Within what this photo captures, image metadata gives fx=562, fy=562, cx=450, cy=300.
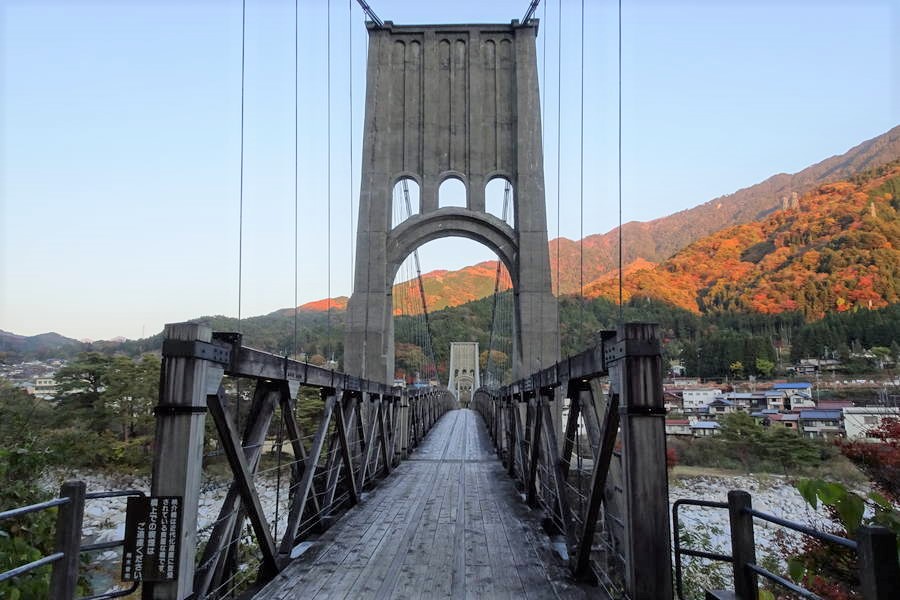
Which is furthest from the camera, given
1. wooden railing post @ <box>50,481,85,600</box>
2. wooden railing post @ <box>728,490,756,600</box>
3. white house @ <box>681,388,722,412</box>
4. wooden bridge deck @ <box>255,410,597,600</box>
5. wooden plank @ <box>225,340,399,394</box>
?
white house @ <box>681,388,722,412</box>

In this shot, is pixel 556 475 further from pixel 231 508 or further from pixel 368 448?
pixel 368 448

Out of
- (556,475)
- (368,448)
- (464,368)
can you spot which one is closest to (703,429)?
(368,448)

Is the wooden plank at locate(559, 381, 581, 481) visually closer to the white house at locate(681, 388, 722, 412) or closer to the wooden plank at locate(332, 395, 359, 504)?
the wooden plank at locate(332, 395, 359, 504)

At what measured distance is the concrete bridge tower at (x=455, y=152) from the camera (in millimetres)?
13750

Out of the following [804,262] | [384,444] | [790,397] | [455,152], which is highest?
[804,262]

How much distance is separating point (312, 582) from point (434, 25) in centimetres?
1468

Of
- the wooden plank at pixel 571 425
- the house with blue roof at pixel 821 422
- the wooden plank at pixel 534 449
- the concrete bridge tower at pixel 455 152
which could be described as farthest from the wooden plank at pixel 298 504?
the house with blue roof at pixel 821 422

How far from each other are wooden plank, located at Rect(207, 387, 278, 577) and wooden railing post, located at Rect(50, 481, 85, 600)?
1.74 ft

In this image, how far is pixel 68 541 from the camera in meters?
2.02

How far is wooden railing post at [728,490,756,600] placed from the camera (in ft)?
6.91

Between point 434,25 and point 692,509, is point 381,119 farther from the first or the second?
point 692,509

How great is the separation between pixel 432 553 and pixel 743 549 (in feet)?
7.01

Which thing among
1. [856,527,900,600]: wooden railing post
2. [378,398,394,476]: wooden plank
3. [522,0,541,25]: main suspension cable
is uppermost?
[522,0,541,25]: main suspension cable

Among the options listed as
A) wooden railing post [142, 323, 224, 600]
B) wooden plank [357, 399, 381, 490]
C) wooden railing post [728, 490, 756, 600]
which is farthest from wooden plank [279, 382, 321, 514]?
wooden railing post [728, 490, 756, 600]
